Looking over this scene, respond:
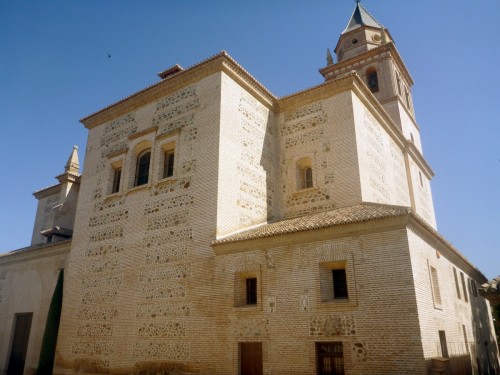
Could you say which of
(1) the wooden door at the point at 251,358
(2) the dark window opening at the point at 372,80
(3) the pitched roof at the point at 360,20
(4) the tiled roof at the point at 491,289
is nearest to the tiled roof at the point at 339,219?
(1) the wooden door at the point at 251,358

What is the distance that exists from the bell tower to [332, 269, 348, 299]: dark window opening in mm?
11526

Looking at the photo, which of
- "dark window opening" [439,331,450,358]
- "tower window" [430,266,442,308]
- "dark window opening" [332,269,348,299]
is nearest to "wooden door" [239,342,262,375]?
"dark window opening" [332,269,348,299]

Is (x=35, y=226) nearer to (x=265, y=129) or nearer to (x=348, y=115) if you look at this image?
(x=265, y=129)

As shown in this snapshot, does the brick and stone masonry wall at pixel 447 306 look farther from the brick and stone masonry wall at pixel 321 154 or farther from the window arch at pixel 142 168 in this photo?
the window arch at pixel 142 168

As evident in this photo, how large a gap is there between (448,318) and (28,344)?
46.3 feet

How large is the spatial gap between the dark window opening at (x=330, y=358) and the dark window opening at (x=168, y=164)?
705cm

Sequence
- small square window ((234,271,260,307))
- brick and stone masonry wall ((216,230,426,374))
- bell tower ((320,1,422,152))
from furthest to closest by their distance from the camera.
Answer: bell tower ((320,1,422,152)) < small square window ((234,271,260,307)) < brick and stone masonry wall ((216,230,426,374))

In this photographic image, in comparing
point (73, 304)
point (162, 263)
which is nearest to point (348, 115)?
point (162, 263)

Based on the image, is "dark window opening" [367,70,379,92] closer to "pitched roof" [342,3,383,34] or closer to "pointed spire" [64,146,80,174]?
"pitched roof" [342,3,383,34]

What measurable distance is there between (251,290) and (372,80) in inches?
571

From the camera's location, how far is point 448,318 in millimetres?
9867

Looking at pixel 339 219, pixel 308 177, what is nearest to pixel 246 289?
pixel 339 219

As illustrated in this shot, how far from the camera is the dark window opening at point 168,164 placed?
13.1 metres

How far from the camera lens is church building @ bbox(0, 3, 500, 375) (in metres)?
8.44
